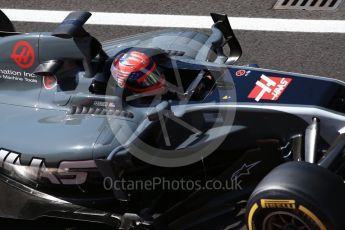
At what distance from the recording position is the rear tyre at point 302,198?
172 inches

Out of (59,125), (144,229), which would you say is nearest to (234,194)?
(144,229)

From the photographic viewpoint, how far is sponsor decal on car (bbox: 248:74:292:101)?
521cm

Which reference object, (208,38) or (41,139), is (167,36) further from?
(41,139)

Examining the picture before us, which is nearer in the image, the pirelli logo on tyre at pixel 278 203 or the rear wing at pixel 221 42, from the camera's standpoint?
the pirelli logo on tyre at pixel 278 203

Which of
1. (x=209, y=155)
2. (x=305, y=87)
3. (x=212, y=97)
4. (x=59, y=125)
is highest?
(x=305, y=87)

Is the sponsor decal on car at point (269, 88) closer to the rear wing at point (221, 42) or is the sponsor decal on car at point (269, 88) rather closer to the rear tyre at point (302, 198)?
the rear tyre at point (302, 198)

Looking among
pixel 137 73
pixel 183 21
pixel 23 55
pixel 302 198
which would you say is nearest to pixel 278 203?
pixel 302 198

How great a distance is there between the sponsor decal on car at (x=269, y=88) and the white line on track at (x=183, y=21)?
2.80 metres

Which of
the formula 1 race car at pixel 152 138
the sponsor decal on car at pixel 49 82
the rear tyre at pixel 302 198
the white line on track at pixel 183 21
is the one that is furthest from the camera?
the white line on track at pixel 183 21

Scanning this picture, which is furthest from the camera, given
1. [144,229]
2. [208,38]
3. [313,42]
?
[313,42]

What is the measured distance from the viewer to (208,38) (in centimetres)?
661

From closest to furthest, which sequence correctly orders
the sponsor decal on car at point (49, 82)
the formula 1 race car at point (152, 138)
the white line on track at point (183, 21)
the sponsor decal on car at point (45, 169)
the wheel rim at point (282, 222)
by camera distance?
the wheel rim at point (282, 222)
the formula 1 race car at point (152, 138)
the sponsor decal on car at point (45, 169)
the sponsor decal on car at point (49, 82)
the white line on track at point (183, 21)

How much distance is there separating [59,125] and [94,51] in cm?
67

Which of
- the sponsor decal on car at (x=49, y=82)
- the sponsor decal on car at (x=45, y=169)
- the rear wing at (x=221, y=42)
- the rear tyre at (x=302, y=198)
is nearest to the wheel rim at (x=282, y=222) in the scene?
the rear tyre at (x=302, y=198)
